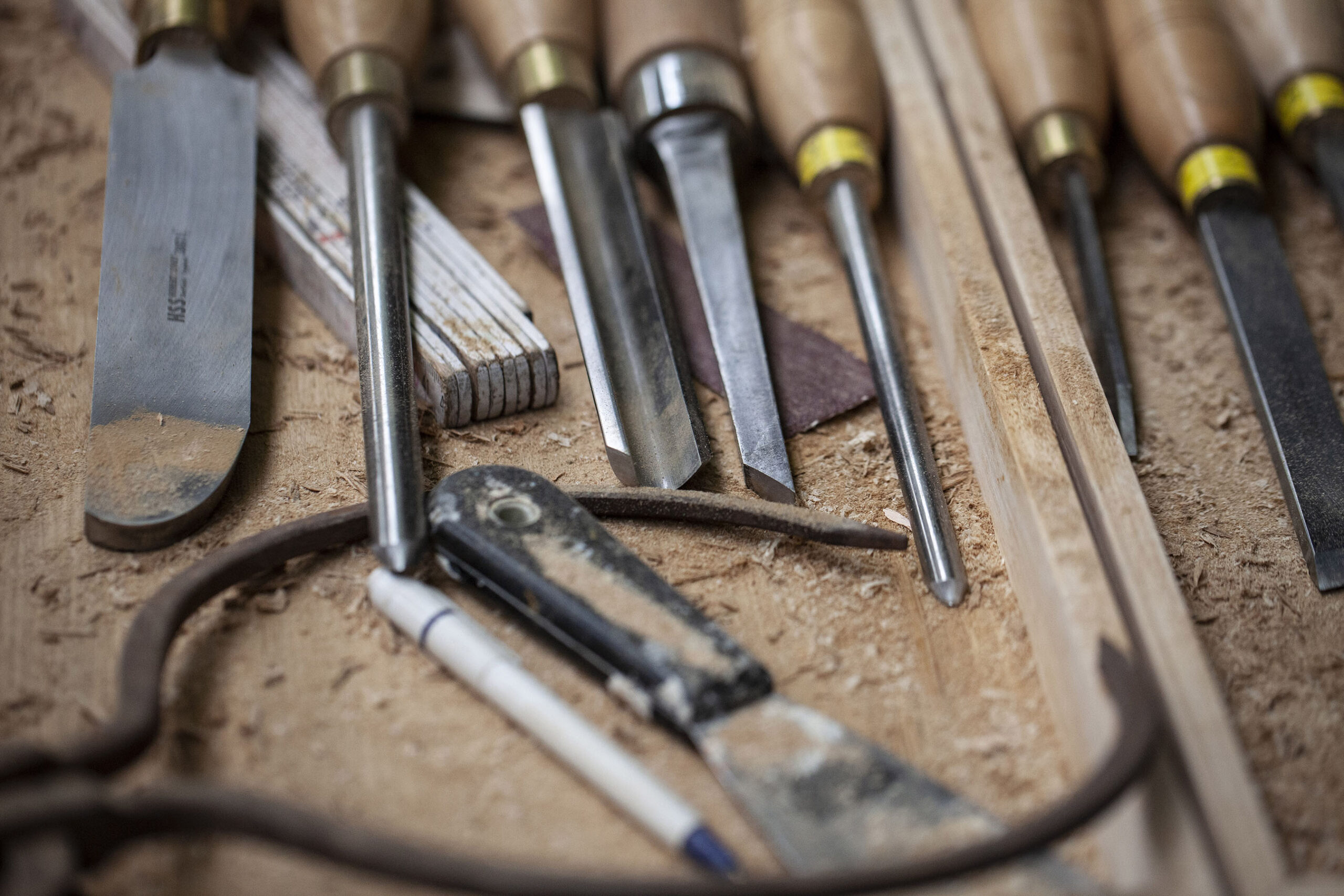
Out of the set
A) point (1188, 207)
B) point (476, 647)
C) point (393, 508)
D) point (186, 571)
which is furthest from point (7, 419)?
point (1188, 207)

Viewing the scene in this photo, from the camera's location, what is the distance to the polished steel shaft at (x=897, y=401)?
94cm

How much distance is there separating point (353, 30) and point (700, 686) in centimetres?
91

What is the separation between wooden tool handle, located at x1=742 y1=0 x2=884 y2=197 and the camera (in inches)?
49.3

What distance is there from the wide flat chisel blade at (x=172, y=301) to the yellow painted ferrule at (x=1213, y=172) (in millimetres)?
1078

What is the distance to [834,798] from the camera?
0.70 m

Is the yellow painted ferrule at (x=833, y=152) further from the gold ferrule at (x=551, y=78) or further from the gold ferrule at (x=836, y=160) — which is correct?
the gold ferrule at (x=551, y=78)

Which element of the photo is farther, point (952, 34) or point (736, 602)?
point (952, 34)

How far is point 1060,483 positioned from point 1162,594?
0.12m

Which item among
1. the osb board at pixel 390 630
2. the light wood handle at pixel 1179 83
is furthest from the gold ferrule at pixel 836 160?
the light wood handle at pixel 1179 83

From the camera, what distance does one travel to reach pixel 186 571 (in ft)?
2.72

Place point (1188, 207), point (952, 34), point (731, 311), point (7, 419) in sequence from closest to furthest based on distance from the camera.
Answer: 1. point (7, 419)
2. point (731, 311)
3. point (1188, 207)
4. point (952, 34)

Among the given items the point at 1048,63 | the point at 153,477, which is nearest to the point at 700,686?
the point at 153,477

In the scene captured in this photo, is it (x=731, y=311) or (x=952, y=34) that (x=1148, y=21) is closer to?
(x=952, y=34)

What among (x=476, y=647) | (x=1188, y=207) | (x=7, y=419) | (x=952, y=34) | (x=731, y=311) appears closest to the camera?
(x=476, y=647)
